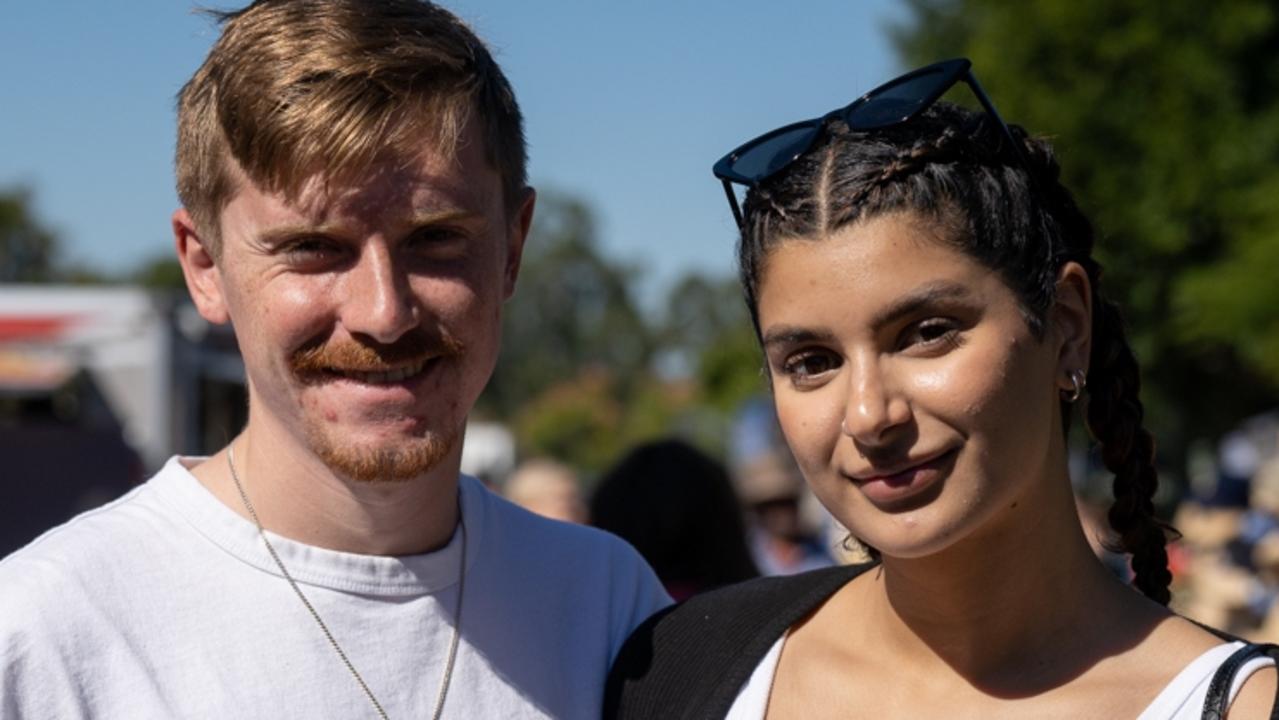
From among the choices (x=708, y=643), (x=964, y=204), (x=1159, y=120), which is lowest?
(x=1159, y=120)

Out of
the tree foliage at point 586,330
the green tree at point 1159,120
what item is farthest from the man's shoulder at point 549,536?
A: the tree foliage at point 586,330

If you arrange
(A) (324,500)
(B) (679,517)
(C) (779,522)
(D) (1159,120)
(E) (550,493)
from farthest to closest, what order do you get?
(D) (1159,120) < (C) (779,522) < (E) (550,493) < (B) (679,517) < (A) (324,500)

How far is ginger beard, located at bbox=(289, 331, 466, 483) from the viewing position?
2.43m

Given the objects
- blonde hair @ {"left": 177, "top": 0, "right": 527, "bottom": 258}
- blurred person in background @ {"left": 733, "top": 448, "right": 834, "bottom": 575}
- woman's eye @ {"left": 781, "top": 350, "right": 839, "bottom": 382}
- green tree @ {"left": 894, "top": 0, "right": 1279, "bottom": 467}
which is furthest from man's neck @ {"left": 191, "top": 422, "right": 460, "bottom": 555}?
green tree @ {"left": 894, "top": 0, "right": 1279, "bottom": 467}

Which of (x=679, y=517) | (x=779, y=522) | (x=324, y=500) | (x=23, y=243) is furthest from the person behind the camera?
(x=23, y=243)

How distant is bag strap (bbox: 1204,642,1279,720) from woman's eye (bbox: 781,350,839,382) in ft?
2.21

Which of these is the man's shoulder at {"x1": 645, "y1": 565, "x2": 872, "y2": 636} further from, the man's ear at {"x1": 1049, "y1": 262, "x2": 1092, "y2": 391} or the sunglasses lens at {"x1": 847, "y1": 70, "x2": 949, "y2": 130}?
the sunglasses lens at {"x1": 847, "y1": 70, "x2": 949, "y2": 130}

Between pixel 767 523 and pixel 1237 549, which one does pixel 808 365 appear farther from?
pixel 1237 549

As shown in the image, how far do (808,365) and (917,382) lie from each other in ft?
0.64

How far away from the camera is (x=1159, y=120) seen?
86.5 ft

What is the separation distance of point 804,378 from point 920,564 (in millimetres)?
351

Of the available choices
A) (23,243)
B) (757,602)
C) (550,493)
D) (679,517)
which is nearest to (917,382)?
(757,602)

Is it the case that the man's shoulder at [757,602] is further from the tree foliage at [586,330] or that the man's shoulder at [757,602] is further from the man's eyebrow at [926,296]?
the tree foliage at [586,330]

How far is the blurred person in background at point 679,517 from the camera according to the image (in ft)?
16.2
